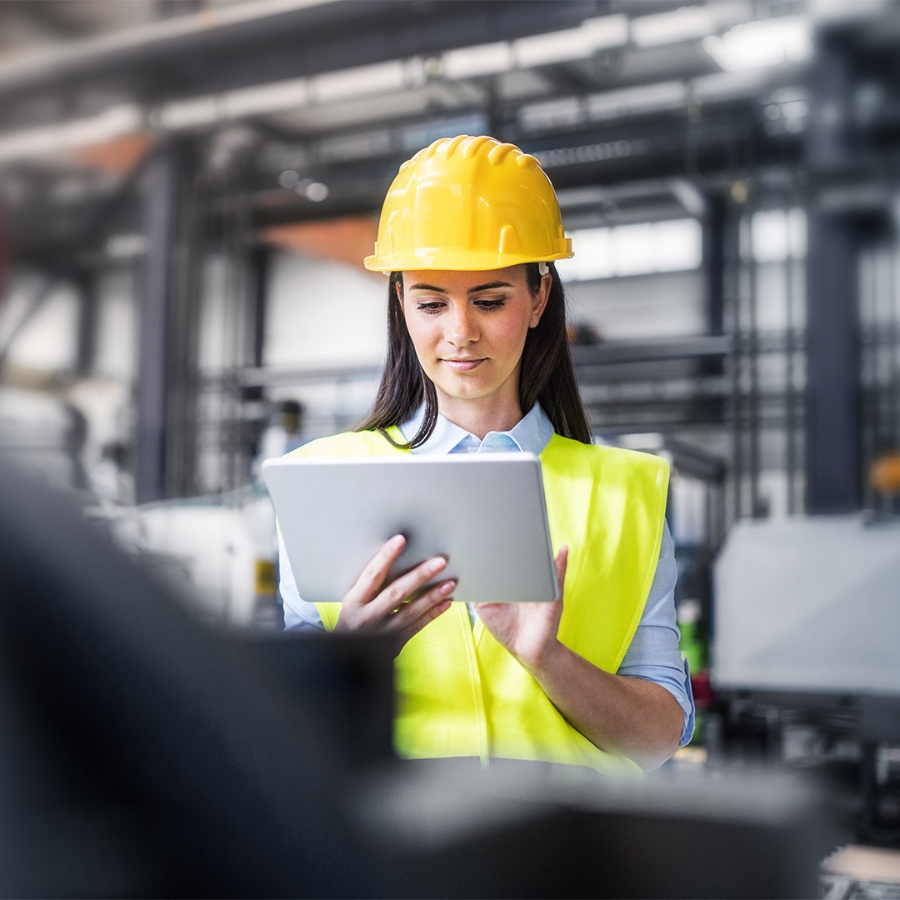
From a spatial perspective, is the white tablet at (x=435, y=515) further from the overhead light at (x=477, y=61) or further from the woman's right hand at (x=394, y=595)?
the overhead light at (x=477, y=61)

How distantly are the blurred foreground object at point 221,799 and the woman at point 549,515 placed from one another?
0.73m

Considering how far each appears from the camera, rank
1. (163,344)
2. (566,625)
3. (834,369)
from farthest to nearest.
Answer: (163,344)
(834,369)
(566,625)

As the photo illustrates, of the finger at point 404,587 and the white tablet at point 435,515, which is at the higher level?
the white tablet at point 435,515

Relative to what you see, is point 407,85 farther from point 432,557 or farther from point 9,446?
point 9,446

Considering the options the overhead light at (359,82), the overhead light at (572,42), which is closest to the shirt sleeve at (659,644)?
the overhead light at (572,42)

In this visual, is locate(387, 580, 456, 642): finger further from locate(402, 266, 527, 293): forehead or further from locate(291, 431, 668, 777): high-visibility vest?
locate(402, 266, 527, 293): forehead

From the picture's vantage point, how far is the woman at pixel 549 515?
1.20 m

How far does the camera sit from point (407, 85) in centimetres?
642

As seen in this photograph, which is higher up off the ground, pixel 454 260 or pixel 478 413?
pixel 454 260

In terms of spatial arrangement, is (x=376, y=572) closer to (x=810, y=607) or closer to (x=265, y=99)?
(x=810, y=607)

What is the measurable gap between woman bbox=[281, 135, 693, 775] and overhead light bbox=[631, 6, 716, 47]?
4.53 m

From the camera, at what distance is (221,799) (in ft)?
1.32

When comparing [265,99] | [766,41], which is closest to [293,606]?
[766,41]

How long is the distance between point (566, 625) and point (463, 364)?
→ 344 mm
